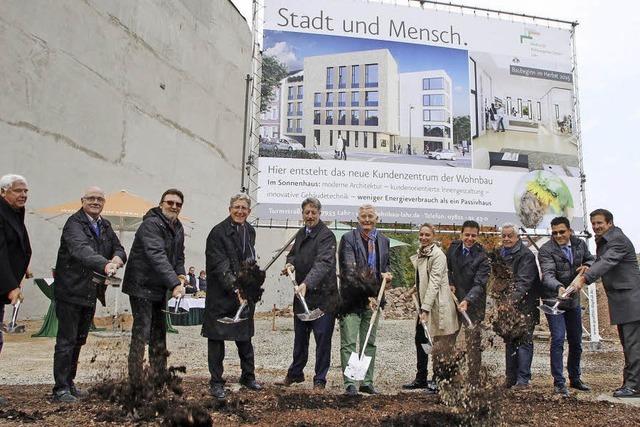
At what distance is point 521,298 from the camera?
18.8 ft

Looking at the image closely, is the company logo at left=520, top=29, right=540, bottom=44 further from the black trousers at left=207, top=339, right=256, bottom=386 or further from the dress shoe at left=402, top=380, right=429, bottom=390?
the black trousers at left=207, top=339, right=256, bottom=386

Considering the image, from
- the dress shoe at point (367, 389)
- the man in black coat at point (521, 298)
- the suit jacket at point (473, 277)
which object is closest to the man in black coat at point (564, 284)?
the man in black coat at point (521, 298)

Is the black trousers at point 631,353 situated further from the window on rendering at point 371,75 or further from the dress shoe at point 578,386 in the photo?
the window on rendering at point 371,75

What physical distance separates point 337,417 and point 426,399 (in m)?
1.14

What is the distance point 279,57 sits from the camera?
31.8ft

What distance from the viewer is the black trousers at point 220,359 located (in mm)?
4711

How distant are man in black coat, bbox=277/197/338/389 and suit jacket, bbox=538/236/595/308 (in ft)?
7.20

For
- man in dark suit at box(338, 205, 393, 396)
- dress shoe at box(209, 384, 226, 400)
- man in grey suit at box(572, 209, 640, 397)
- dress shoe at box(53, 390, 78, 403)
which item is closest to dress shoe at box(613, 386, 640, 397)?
man in grey suit at box(572, 209, 640, 397)

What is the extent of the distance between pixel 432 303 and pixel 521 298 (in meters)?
1.00

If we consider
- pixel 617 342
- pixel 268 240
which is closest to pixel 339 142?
pixel 617 342

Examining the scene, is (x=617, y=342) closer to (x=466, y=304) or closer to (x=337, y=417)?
(x=466, y=304)

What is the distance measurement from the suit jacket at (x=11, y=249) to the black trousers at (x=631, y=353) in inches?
213

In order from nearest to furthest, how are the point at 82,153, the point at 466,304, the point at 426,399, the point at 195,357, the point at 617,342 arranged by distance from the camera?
the point at 426,399 < the point at 466,304 < the point at 195,357 < the point at 617,342 < the point at 82,153

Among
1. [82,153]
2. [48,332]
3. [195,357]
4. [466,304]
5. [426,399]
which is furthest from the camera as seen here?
[82,153]
